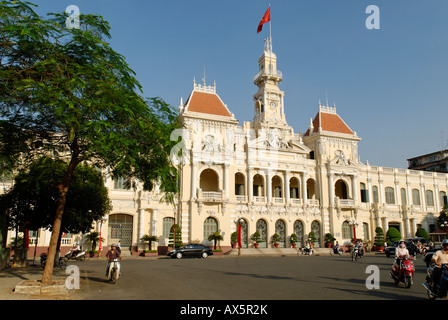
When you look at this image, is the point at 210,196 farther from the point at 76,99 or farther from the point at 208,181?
the point at 76,99

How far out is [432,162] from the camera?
68750mm

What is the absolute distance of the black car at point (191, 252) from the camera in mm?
29172

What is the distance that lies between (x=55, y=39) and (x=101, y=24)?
5.58ft

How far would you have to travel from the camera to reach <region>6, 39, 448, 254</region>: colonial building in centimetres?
3656

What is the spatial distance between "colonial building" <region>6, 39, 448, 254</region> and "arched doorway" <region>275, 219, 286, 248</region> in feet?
0.37

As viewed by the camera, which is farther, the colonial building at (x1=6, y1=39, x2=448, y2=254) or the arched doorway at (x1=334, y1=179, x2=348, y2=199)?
the arched doorway at (x1=334, y1=179, x2=348, y2=199)

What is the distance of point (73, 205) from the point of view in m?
20.9

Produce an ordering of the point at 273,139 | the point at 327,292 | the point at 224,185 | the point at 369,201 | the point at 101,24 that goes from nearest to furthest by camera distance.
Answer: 1. the point at 327,292
2. the point at 101,24
3. the point at 224,185
4. the point at 273,139
5. the point at 369,201

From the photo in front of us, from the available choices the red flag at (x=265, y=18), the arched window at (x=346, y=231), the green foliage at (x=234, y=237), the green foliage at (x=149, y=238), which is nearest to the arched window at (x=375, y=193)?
the arched window at (x=346, y=231)

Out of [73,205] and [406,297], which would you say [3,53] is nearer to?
[73,205]

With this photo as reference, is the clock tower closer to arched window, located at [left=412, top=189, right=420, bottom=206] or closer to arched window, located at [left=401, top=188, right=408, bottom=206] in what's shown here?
arched window, located at [left=401, top=188, right=408, bottom=206]

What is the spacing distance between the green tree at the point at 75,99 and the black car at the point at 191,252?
16.7m

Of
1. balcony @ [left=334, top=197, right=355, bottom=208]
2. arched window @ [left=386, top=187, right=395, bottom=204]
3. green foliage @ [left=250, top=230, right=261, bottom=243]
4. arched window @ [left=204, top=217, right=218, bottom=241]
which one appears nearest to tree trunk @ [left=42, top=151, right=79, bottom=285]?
arched window @ [left=204, top=217, right=218, bottom=241]
